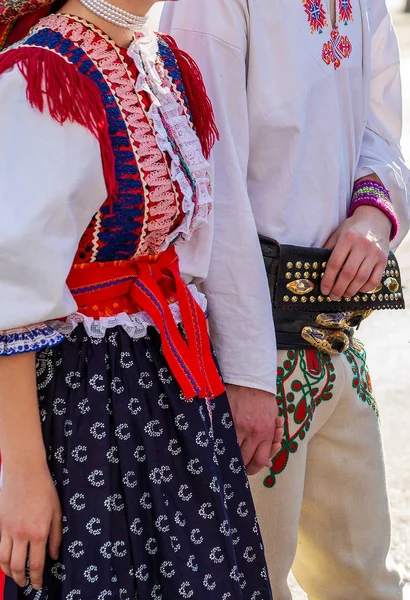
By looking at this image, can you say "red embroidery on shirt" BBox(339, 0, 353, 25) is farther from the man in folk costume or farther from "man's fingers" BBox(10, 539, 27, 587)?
"man's fingers" BBox(10, 539, 27, 587)

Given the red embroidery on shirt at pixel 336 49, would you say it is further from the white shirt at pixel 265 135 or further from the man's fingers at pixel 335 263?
the man's fingers at pixel 335 263

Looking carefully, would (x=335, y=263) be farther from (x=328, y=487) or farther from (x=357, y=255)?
(x=328, y=487)

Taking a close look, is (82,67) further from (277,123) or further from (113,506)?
(113,506)

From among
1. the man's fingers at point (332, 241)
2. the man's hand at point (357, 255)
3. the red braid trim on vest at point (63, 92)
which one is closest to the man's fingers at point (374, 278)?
the man's hand at point (357, 255)

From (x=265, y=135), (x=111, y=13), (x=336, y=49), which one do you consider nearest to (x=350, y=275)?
(x=265, y=135)

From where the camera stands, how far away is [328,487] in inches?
74.8

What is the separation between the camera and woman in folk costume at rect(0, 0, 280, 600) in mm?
1196

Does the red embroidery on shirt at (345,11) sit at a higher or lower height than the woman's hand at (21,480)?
higher

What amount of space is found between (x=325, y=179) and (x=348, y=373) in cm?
41

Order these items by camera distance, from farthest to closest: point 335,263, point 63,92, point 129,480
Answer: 1. point 335,263
2. point 129,480
3. point 63,92

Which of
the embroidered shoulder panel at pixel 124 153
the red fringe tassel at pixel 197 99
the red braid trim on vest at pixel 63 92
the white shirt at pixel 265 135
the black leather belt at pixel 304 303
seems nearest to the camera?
the red braid trim on vest at pixel 63 92

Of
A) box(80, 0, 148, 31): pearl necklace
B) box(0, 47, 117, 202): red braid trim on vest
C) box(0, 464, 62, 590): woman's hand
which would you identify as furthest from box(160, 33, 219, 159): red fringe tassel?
box(0, 464, 62, 590): woman's hand

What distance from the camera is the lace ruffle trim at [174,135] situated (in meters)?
1.37

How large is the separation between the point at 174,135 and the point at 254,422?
55 centimetres
